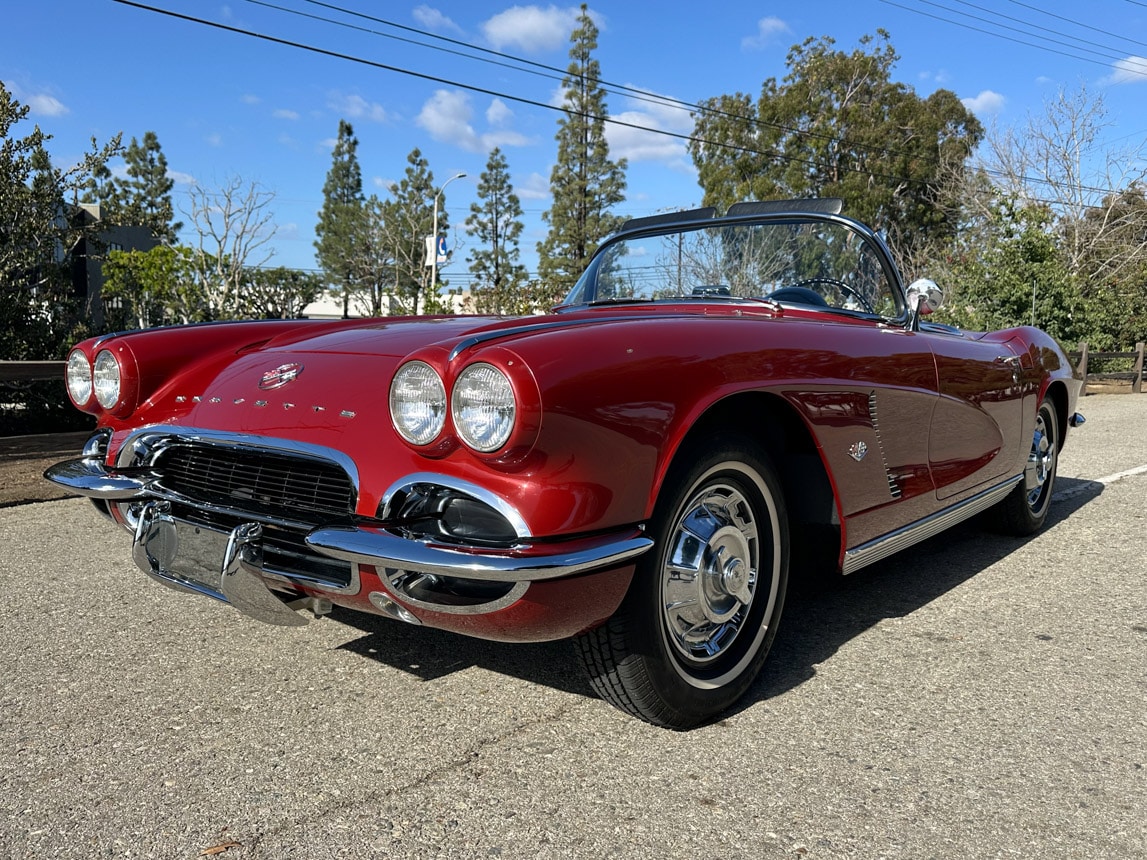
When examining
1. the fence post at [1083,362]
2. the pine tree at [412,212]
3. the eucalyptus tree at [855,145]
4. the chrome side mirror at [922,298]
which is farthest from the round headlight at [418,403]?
the pine tree at [412,212]

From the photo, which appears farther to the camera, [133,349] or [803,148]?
[803,148]

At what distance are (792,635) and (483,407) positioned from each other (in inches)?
62.5

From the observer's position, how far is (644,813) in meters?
1.86

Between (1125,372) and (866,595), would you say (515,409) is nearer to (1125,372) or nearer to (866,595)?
(866,595)

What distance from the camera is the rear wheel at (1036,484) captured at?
14.2 ft

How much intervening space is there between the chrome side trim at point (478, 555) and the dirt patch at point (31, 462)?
387cm

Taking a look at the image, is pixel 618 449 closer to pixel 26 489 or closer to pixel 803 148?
pixel 26 489

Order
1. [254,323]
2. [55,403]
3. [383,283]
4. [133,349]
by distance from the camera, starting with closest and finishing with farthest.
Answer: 1. [133,349]
2. [254,323]
3. [55,403]
4. [383,283]

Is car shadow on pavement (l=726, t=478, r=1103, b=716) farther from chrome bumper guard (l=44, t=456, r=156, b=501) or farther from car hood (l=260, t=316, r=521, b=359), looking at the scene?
chrome bumper guard (l=44, t=456, r=156, b=501)

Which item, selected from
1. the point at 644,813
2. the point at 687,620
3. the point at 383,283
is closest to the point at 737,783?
the point at 644,813

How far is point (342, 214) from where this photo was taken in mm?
47344

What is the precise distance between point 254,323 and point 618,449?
1.89 metres

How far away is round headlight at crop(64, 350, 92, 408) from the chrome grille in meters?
0.67

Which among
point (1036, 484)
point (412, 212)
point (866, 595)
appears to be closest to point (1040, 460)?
point (1036, 484)
